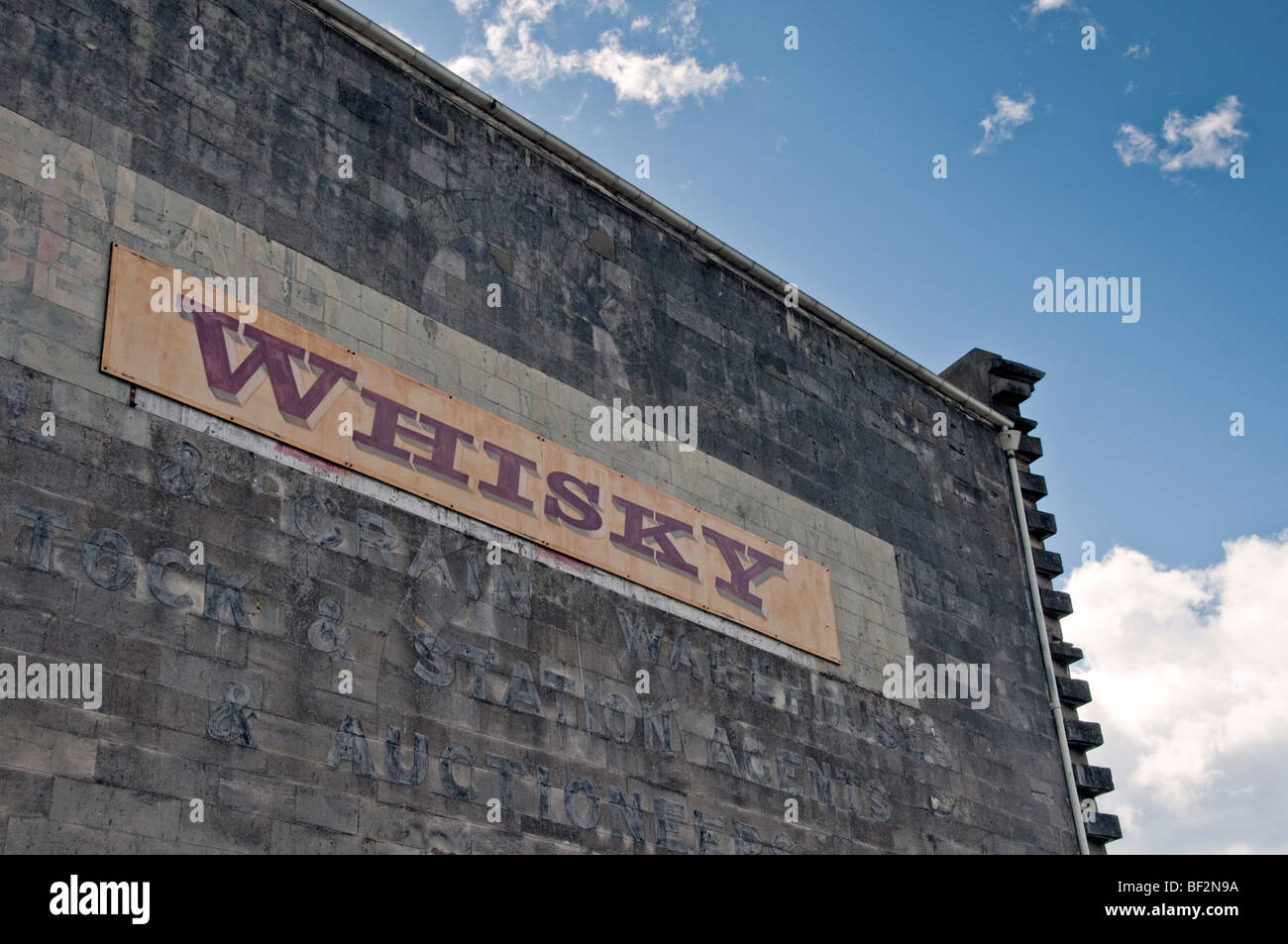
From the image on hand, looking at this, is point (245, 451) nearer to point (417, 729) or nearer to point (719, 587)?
point (417, 729)

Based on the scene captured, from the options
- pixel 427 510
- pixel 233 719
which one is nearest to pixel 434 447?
pixel 427 510

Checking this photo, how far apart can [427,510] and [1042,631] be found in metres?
9.27

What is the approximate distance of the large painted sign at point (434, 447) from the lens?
1104 centimetres

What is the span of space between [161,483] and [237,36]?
4.20 meters

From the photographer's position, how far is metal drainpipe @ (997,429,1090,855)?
17.5 meters

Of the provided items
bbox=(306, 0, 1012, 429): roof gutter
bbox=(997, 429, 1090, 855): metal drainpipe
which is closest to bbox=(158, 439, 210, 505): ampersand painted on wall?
bbox=(306, 0, 1012, 429): roof gutter

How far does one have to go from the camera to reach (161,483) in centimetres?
A: 1046

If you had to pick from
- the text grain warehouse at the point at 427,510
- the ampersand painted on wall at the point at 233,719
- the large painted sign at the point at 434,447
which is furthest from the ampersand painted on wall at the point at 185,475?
the ampersand painted on wall at the point at 233,719

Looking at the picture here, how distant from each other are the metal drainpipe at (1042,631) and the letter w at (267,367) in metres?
9.88

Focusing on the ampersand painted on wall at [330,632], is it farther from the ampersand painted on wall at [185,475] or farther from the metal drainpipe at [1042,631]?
the metal drainpipe at [1042,631]

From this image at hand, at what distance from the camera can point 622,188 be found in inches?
621

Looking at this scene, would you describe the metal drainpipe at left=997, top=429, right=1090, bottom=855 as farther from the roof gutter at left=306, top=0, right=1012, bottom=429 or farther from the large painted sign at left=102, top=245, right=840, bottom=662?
the large painted sign at left=102, top=245, right=840, bottom=662
